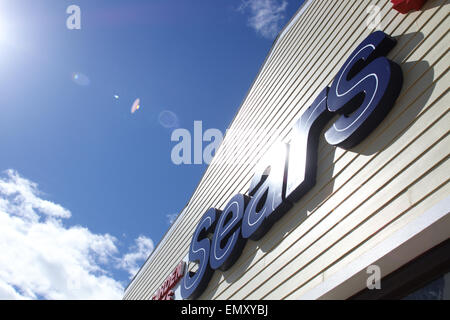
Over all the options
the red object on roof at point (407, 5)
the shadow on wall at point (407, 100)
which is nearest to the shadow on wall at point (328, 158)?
the shadow on wall at point (407, 100)

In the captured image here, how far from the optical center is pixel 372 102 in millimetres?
3184

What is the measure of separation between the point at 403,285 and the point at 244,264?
91.3 inches

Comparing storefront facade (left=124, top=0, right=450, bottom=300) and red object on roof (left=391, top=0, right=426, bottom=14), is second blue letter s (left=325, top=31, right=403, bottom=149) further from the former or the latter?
red object on roof (left=391, top=0, right=426, bottom=14)

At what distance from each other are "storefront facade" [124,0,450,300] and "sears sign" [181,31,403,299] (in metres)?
0.02

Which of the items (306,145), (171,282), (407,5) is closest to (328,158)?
(306,145)

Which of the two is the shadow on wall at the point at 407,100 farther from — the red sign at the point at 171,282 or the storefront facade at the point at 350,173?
the red sign at the point at 171,282

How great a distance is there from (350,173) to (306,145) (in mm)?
822

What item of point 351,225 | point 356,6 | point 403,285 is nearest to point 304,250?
point 351,225

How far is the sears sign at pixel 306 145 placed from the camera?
3.21m

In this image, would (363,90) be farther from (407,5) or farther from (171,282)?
(171,282)

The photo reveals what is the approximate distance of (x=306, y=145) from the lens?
3.99 metres

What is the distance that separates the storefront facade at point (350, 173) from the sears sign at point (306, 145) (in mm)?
24

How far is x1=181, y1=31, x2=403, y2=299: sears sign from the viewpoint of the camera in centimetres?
321
